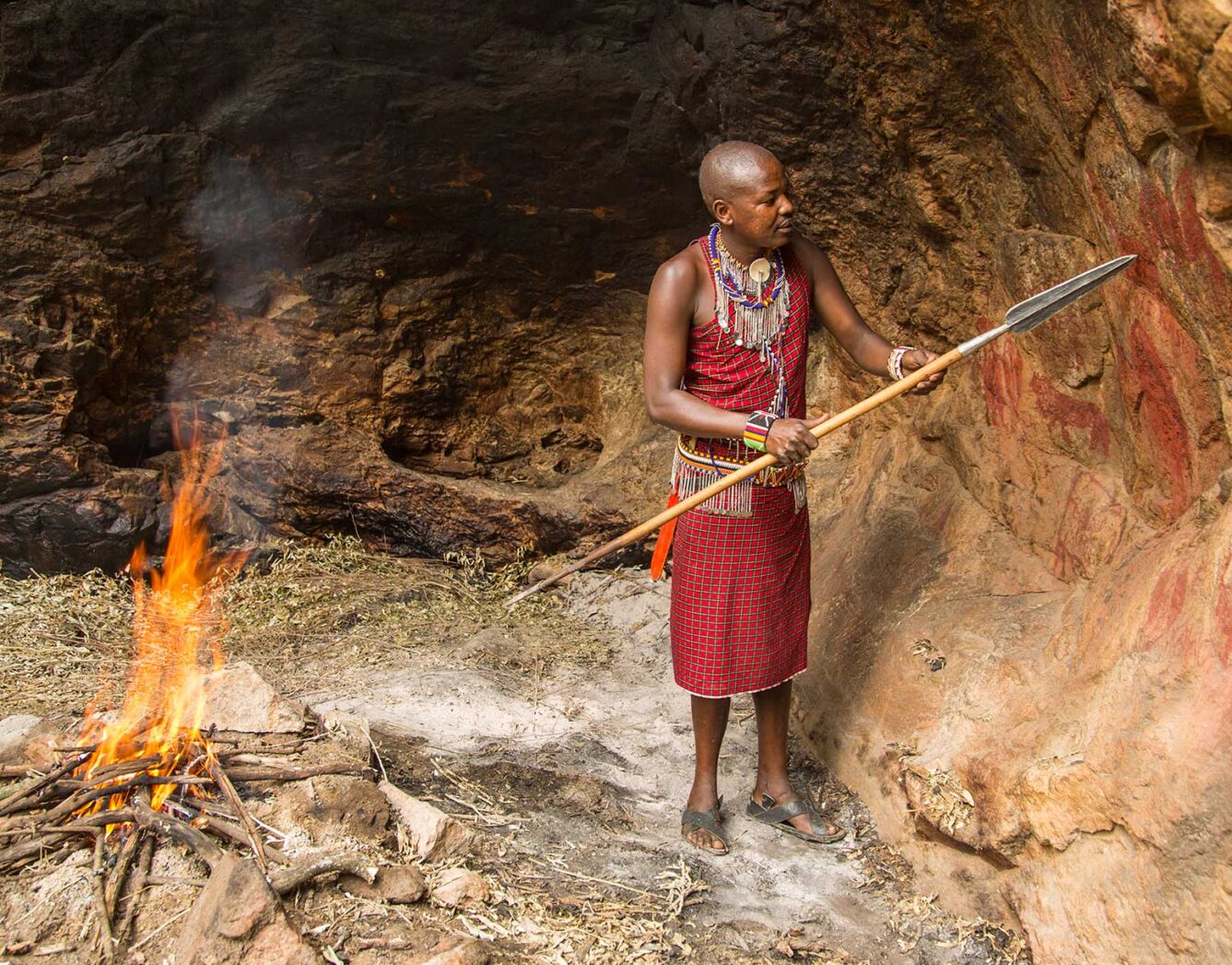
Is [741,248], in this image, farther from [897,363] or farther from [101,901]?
[101,901]

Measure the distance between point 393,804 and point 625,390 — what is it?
3446mm

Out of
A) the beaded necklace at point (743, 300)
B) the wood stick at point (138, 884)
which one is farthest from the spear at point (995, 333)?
the wood stick at point (138, 884)

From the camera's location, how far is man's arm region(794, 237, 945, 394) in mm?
3580

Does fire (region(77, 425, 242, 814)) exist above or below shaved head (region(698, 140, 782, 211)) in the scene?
below

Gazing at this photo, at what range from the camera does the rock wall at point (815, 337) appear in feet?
9.39

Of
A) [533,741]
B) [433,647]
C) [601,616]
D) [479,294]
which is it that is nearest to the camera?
[533,741]

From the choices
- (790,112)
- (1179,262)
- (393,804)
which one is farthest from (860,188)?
(393,804)

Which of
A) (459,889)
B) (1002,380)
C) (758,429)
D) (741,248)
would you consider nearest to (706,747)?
(459,889)

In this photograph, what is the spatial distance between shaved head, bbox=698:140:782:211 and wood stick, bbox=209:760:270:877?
1951 millimetres

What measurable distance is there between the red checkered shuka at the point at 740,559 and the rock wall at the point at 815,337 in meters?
0.54

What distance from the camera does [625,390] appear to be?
6.46m

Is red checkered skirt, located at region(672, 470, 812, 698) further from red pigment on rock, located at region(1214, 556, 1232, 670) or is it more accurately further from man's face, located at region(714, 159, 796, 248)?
red pigment on rock, located at region(1214, 556, 1232, 670)

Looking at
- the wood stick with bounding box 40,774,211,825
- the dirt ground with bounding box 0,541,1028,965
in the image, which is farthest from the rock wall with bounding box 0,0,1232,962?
the wood stick with bounding box 40,774,211,825

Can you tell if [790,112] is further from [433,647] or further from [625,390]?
[433,647]
